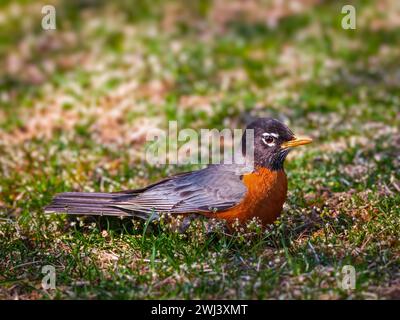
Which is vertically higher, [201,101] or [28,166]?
[201,101]

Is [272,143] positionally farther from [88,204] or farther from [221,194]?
[88,204]

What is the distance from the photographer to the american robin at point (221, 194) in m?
7.02

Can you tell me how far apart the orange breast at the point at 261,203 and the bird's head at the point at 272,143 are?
0.92ft

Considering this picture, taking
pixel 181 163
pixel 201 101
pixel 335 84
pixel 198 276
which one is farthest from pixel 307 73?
pixel 198 276

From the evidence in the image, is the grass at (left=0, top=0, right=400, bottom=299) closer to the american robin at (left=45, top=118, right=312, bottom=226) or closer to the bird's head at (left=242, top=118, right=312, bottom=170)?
the american robin at (left=45, top=118, right=312, bottom=226)

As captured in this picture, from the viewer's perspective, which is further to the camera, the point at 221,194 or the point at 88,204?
the point at 88,204

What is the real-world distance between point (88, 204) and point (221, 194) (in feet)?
4.92

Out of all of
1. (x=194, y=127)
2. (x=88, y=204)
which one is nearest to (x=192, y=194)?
(x=88, y=204)

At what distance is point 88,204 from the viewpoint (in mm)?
7543

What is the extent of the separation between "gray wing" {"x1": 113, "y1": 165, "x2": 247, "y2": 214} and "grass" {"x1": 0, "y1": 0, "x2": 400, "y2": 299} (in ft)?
0.85

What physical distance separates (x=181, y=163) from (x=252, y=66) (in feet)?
13.0

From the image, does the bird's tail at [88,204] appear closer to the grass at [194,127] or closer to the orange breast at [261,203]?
the grass at [194,127]
